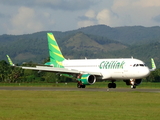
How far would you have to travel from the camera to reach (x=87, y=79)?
69062 mm

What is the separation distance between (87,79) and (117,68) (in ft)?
14.8

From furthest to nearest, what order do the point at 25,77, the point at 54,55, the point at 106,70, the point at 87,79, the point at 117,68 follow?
1. the point at 25,77
2. the point at 54,55
3. the point at 106,70
4. the point at 87,79
5. the point at 117,68

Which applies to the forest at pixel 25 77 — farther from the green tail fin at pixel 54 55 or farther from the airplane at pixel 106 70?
the airplane at pixel 106 70

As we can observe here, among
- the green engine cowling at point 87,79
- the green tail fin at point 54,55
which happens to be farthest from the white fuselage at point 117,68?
the green tail fin at point 54,55

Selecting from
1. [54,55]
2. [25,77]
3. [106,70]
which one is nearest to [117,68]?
[106,70]

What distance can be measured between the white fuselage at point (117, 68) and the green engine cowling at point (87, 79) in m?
1.60

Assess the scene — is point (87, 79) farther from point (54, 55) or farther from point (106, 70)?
point (54, 55)

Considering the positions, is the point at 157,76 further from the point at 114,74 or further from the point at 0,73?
the point at 114,74

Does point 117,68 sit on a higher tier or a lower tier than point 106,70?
higher

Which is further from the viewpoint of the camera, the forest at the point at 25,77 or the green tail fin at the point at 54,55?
the forest at the point at 25,77

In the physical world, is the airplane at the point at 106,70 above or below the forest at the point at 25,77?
below

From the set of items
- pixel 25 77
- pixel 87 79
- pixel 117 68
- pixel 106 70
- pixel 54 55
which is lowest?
pixel 87 79

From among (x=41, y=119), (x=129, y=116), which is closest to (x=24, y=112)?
(x=41, y=119)

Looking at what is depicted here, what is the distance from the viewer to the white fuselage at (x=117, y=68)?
218ft
